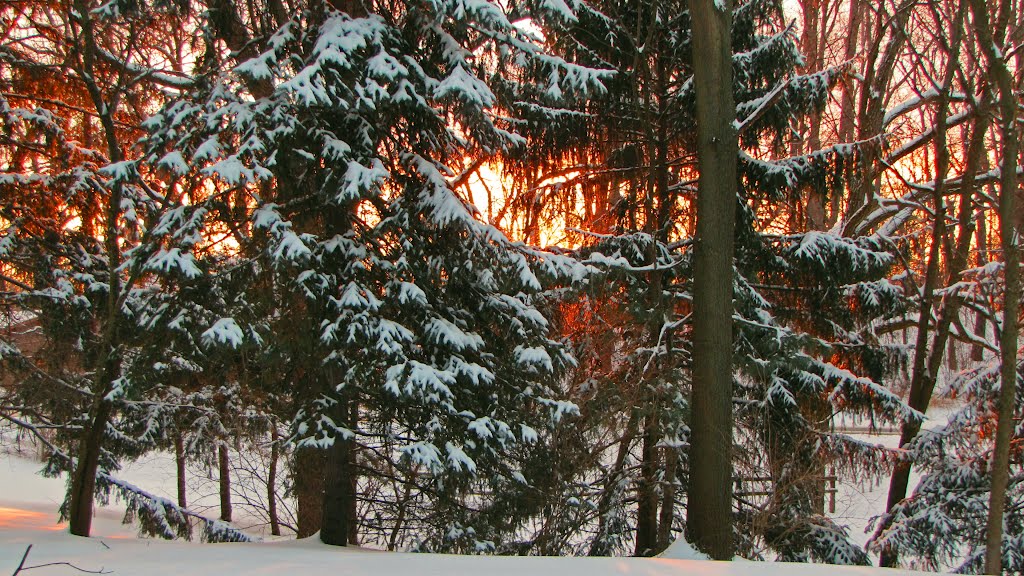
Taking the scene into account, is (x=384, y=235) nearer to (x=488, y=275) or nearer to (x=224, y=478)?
(x=488, y=275)

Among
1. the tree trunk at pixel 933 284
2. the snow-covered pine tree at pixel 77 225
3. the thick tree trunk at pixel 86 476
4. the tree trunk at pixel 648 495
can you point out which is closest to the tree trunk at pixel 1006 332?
the tree trunk at pixel 933 284

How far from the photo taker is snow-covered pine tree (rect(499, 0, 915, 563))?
8.77 meters

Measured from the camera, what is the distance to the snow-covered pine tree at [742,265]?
8.77 metres

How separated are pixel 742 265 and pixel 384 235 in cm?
493

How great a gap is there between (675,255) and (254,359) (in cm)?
571

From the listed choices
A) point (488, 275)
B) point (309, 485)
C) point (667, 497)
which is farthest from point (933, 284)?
point (309, 485)

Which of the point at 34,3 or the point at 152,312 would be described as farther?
the point at 34,3

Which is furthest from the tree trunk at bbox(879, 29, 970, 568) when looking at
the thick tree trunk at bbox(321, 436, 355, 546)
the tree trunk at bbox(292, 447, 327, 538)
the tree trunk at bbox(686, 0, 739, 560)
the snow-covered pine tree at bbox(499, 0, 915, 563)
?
→ the tree trunk at bbox(292, 447, 327, 538)

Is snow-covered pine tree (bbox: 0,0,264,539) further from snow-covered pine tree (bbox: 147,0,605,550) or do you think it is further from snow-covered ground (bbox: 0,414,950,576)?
snow-covered ground (bbox: 0,414,950,576)

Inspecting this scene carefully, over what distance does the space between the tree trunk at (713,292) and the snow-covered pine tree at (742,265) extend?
943 millimetres

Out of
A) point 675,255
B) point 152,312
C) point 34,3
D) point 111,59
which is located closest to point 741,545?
point 675,255

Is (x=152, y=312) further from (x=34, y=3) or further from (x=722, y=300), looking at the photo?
(x=722, y=300)

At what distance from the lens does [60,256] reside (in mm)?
8180

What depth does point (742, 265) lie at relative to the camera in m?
9.70
